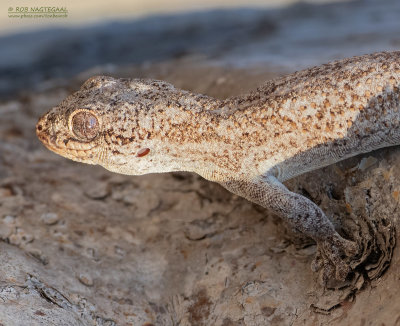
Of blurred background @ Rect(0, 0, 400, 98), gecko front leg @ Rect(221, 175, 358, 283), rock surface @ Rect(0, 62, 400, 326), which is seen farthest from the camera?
blurred background @ Rect(0, 0, 400, 98)

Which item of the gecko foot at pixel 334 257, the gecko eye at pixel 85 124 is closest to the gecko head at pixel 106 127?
the gecko eye at pixel 85 124

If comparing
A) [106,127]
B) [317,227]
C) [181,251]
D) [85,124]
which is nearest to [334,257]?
[317,227]

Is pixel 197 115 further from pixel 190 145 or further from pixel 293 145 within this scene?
pixel 293 145

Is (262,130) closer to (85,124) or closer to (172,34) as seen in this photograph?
(85,124)

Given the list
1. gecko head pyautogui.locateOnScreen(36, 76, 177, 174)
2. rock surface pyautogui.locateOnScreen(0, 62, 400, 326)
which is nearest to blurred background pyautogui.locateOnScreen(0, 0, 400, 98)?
rock surface pyautogui.locateOnScreen(0, 62, 400, 326)

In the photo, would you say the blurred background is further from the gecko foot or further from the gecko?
the gecko foot

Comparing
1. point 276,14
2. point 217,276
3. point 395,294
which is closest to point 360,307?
point 395,294

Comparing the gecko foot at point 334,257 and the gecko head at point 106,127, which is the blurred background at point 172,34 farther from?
the gecko foot at point 334,257
